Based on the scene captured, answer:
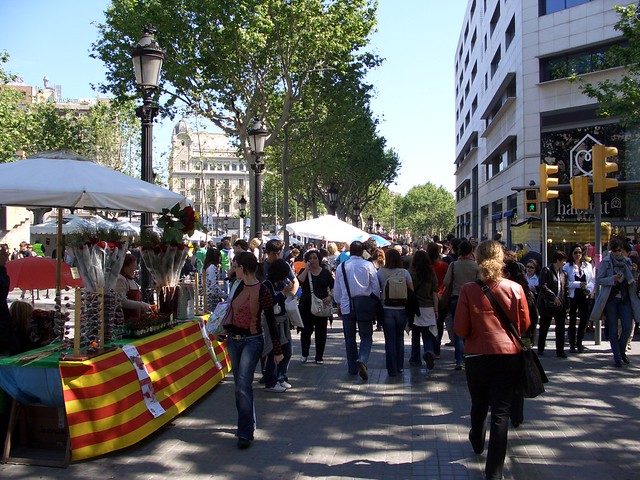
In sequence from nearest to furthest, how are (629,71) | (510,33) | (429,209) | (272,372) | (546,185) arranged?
1. (272,372)
2. (546,185)
3. (629,71)
4. (510,33)
5. (429,209)

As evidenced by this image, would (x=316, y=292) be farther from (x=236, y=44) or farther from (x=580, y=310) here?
(x=236, y=44)

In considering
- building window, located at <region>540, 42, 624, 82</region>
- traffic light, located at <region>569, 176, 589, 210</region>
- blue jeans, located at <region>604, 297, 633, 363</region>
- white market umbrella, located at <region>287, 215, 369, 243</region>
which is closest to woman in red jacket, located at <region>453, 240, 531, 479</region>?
blue jeans, located at <region>604, 297, 633, 363</region>

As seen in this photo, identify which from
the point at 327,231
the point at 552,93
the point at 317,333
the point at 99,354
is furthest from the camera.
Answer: the point at 552,93

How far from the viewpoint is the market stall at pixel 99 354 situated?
5.53 metres

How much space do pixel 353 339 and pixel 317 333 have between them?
923mm

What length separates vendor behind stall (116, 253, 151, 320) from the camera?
712 cm

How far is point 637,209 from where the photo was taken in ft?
105

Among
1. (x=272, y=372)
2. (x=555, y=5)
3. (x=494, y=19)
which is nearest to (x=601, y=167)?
(x=272, y=372)

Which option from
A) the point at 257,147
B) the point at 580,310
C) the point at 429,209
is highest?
the point at 429,209

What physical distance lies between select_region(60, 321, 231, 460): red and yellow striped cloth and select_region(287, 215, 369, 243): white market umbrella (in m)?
10.4

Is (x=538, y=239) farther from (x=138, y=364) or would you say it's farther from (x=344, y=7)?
(x=138, y=364)

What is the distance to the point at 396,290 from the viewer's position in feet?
29.5

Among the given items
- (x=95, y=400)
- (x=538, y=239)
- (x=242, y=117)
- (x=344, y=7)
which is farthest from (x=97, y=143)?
(x=95, y=400)

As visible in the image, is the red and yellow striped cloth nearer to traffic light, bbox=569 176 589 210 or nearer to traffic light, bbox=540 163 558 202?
traffic light, bbox=569 176 589 210
